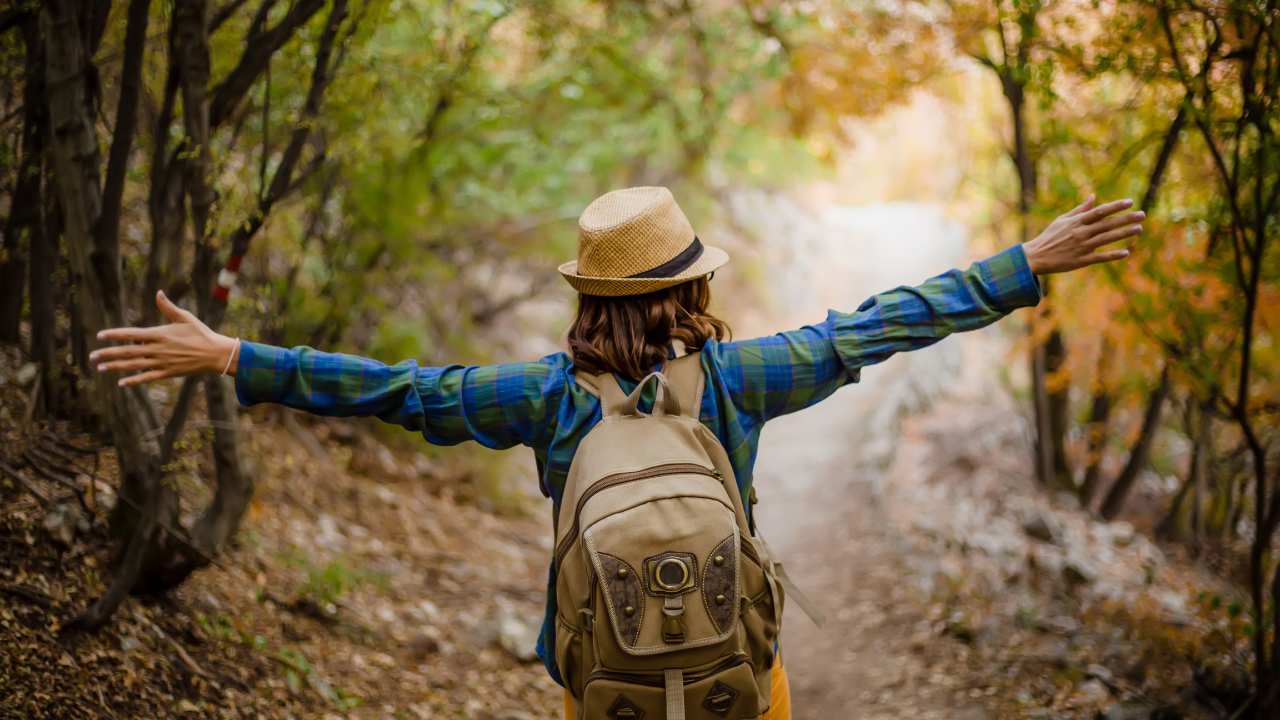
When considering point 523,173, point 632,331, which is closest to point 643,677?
point 632,331

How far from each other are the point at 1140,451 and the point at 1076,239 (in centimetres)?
740

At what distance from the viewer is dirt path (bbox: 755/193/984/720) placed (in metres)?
5.28

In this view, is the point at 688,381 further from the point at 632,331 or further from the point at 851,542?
the point at 851,542

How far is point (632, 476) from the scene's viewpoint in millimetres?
1895

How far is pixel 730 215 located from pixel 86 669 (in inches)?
532

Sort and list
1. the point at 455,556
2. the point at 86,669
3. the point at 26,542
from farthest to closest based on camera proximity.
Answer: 1. the point at 455,556
2. the point at 26,542
3. the point at 86,669

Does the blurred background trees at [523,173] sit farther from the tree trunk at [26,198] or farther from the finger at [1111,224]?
the finger at [1111,224]

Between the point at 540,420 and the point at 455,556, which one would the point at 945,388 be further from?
the point at 540,420

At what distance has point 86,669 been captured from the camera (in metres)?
2.99

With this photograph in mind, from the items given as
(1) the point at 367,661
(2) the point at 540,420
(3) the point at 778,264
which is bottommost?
(1) the point at 367,661

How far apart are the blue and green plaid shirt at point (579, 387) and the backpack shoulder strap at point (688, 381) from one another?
0.07 feet

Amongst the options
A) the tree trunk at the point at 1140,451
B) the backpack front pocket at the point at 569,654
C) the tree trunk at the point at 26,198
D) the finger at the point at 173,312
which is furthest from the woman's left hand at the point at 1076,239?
the tree trunk at the point at 1140,451

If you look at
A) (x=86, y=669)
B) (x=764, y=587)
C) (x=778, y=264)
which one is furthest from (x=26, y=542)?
(x=778, y=264)

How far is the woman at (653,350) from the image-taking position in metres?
2.02
